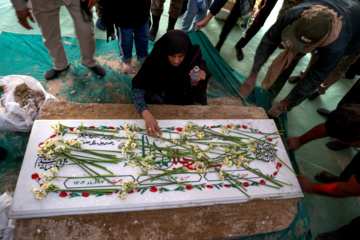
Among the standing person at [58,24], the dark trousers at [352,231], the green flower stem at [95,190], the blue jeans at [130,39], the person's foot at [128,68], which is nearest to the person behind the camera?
the green flower stem at [95,190]

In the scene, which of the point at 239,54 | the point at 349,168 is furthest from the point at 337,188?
the point at 239,54

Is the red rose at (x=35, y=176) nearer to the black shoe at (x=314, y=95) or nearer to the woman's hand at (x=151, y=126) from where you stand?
the woman's hand at (x=151, y=126)

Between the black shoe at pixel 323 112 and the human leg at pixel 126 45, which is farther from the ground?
the human leg at pixel 126 45

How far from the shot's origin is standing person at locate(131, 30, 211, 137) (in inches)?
65.8

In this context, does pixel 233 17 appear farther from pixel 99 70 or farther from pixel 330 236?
pixel 330 236

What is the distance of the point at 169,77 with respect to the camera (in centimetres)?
195

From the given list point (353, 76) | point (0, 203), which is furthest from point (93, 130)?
point (353, 76)

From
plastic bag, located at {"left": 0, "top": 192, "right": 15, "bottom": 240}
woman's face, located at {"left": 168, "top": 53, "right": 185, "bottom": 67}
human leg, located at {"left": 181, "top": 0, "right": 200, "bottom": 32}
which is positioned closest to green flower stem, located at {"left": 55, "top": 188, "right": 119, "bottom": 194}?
plastic bag, located at {"left": 0, "top": 192, "right": 15, "bottom": 240}

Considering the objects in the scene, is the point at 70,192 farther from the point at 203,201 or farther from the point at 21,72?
the point at 21,72

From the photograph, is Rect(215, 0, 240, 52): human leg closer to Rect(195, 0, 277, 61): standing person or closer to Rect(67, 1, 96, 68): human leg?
Rect(195, 0, 277, 61): standing person

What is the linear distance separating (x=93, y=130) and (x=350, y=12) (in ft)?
8.12

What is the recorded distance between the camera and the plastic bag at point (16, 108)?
1849 mm

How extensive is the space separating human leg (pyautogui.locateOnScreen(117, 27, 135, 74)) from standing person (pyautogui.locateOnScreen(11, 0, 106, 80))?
0.32 metres

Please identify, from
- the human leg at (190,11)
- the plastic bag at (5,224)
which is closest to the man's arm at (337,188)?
the plastic bag at (5,224)
